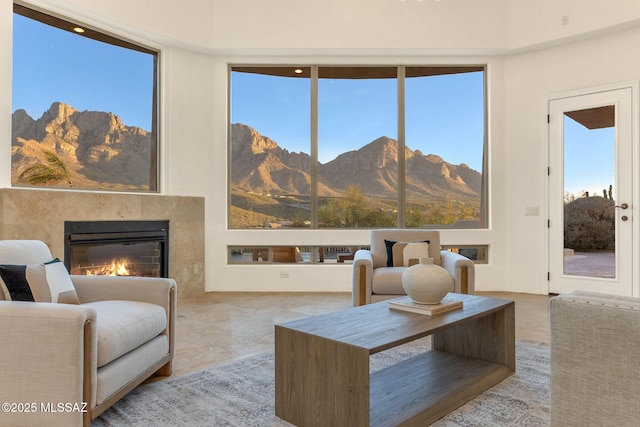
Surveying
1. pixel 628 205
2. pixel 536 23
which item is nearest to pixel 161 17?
pixel 536 23

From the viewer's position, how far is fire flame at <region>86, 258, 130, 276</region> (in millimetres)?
4566

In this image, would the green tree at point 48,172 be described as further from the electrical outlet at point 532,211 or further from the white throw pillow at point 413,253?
the electrical outlet at point 532,211

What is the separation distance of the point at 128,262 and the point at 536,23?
222 inches

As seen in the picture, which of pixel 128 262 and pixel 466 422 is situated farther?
pixel 128 262

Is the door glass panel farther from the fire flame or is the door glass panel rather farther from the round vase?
the fire flame

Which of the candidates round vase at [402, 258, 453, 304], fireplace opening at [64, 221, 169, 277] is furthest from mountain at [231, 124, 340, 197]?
round vase at [402, 258, 453, 304]

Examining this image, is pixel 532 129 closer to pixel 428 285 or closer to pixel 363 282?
pixel 363 282

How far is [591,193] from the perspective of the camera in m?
5.06

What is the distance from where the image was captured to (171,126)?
5250 mm

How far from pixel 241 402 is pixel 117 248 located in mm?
3106

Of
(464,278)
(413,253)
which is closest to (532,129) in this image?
(413,253)

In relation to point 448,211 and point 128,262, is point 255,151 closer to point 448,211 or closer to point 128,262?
point 128,262

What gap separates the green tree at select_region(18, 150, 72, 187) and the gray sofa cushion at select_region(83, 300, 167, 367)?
7.51 ft

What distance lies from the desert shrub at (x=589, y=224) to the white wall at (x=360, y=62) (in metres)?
0.31
